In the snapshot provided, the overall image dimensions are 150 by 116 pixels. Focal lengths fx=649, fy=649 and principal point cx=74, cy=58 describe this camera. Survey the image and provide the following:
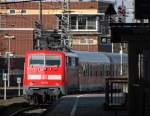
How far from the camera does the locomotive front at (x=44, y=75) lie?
3841cm

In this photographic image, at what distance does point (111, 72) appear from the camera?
5391cm

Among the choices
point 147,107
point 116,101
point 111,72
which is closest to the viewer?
point 147,107

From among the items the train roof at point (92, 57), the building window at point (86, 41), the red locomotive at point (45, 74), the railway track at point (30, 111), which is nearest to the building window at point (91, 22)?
the building window at point (86, 41)

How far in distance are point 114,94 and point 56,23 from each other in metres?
73.1

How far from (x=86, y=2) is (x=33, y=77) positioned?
2936 inches

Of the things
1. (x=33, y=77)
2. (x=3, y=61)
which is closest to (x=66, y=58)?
(x=33, y=77)

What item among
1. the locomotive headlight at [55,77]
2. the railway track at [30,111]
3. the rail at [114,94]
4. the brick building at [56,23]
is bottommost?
the railway track at [30,111]

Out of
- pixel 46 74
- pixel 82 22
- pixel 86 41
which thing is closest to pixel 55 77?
pixel 46 74

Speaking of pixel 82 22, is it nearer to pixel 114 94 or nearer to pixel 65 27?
pixel 65 27

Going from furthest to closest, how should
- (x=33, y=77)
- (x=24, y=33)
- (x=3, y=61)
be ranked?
(x=24, y=33)
(x=3, y=61)
(x=33, y=77)

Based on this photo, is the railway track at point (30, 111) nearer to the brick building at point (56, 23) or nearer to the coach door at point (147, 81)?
the coach door at point (147, 81)

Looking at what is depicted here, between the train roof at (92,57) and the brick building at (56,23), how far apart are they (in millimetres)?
43133

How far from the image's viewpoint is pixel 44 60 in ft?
128

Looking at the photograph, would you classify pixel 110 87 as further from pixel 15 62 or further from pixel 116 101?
pixel 15 62
